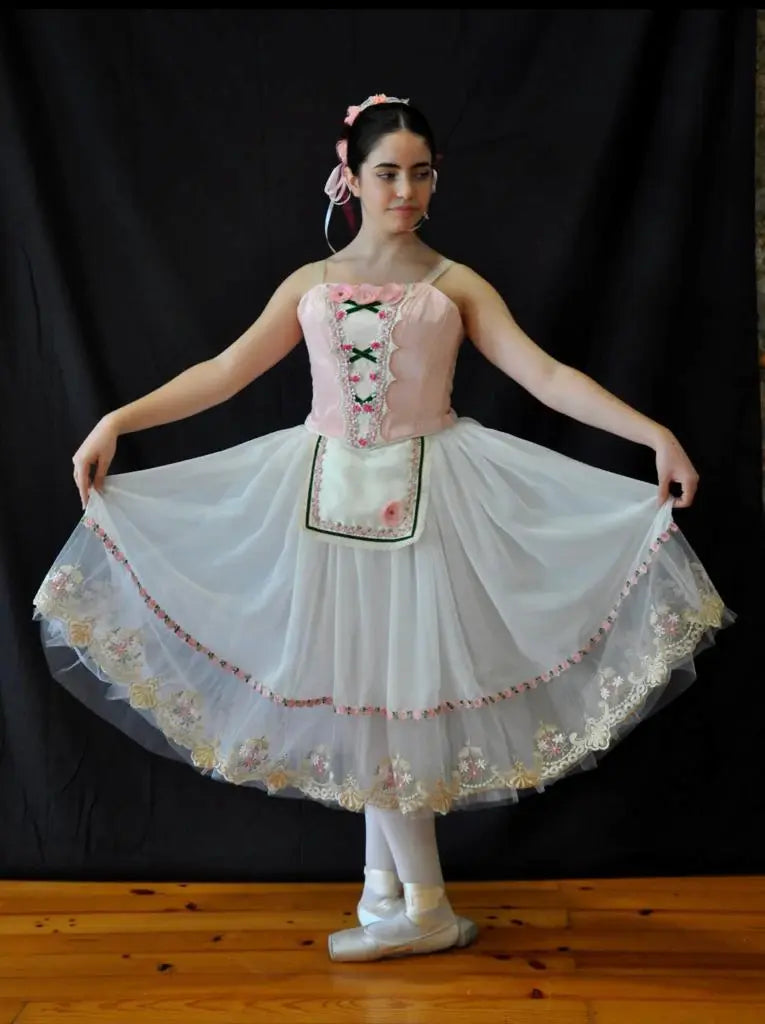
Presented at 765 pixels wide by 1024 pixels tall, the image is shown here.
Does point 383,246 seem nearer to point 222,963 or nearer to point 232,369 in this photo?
point 232,369

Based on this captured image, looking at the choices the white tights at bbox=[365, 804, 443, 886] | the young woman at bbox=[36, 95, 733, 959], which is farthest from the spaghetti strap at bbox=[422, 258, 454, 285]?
the white tights at bbox=[365, 804, 443, 886]

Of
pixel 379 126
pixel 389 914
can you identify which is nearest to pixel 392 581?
pixel 389 914

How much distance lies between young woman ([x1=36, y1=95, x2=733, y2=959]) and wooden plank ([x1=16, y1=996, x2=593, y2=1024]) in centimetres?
15

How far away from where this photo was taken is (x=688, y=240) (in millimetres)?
2307

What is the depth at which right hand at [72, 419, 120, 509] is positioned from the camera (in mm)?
1891

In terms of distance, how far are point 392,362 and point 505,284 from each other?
0.52 meters

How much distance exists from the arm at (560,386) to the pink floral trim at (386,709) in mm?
93

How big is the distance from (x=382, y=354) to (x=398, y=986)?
39.2 inches

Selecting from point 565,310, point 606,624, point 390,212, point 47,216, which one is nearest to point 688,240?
point 565,310

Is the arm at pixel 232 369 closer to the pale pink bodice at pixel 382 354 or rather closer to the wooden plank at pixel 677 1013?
the pale pink bodice at pixel 382 354

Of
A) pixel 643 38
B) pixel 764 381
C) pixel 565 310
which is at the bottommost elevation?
pixel 764 381

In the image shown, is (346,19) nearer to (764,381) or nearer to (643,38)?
(643,38)

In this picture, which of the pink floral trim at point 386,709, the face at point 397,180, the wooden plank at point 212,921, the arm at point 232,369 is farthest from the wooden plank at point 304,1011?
the face at point 397,180

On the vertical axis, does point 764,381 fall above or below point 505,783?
above
